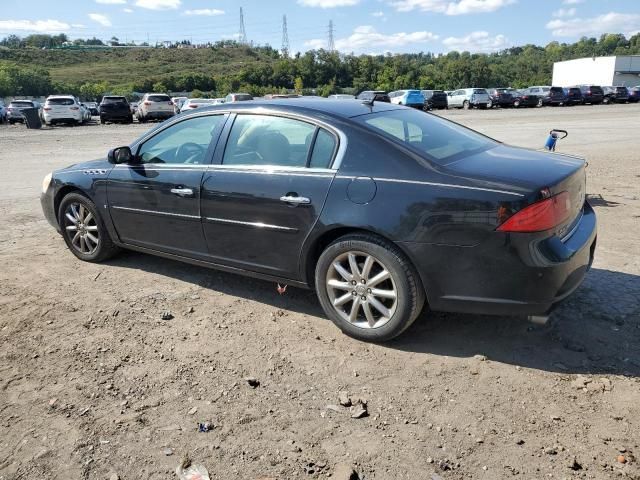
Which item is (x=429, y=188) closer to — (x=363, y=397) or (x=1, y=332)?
(x=363, y=397)

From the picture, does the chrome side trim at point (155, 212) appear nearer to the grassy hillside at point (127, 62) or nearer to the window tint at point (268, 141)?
the window tint at point (268, 141)

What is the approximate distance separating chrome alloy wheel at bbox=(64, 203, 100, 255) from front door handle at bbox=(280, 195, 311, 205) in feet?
7.88

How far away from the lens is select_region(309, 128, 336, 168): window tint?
3.70 metres

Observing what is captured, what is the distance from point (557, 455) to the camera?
2549mm

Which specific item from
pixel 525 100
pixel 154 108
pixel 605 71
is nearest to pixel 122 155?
pixel 154 108

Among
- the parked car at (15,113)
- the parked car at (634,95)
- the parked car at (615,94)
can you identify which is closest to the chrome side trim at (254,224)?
the parked car at (15,113)

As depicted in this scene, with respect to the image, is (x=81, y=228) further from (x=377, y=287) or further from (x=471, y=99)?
(x=471, y=99)

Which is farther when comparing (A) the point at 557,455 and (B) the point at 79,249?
(B) the point at 79,249

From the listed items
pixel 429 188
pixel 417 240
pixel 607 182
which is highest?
pixel 429 188

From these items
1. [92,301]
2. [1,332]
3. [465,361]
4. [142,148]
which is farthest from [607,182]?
[1,332]

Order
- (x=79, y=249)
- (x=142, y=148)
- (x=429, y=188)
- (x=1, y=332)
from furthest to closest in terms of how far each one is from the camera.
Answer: (x=79, y=249)
(x=142, y=148)
(x=1, y=332)
(x=429, y=188)

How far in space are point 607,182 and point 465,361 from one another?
6.93 meters

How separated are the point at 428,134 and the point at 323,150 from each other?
824 mm

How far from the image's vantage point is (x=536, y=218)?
10.1 feet
